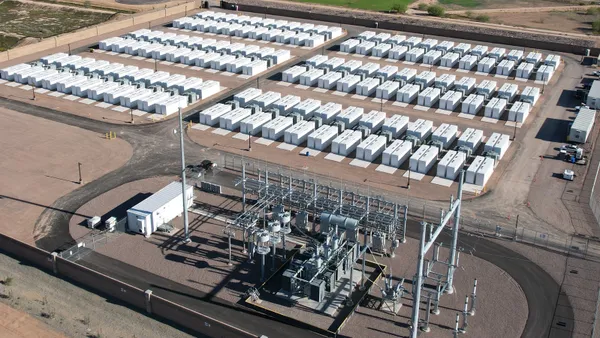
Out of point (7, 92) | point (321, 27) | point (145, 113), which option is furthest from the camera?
point (321, 27)

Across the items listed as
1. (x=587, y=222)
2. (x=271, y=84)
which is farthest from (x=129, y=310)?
(x=271, y=84)

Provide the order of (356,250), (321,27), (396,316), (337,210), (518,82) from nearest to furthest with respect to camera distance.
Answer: (396,316) < (356,250) < (337,210) < (518,82) < (321,27)

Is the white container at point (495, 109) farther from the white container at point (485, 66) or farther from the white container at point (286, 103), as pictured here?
the white container at point (286, 103)

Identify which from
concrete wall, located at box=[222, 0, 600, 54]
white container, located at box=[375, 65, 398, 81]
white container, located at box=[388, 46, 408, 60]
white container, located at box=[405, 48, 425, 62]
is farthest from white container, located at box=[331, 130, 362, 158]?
concrete wall, located at box=[222, 0, 600, 54]

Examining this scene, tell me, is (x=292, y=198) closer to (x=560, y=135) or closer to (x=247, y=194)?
(x=247, y=194)

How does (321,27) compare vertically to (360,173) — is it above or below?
above

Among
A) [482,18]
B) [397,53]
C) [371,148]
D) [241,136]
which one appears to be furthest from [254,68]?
[482,18]

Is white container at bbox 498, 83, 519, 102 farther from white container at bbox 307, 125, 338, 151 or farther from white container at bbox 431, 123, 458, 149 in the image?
white container at bbox 307, 125, 338, 151
